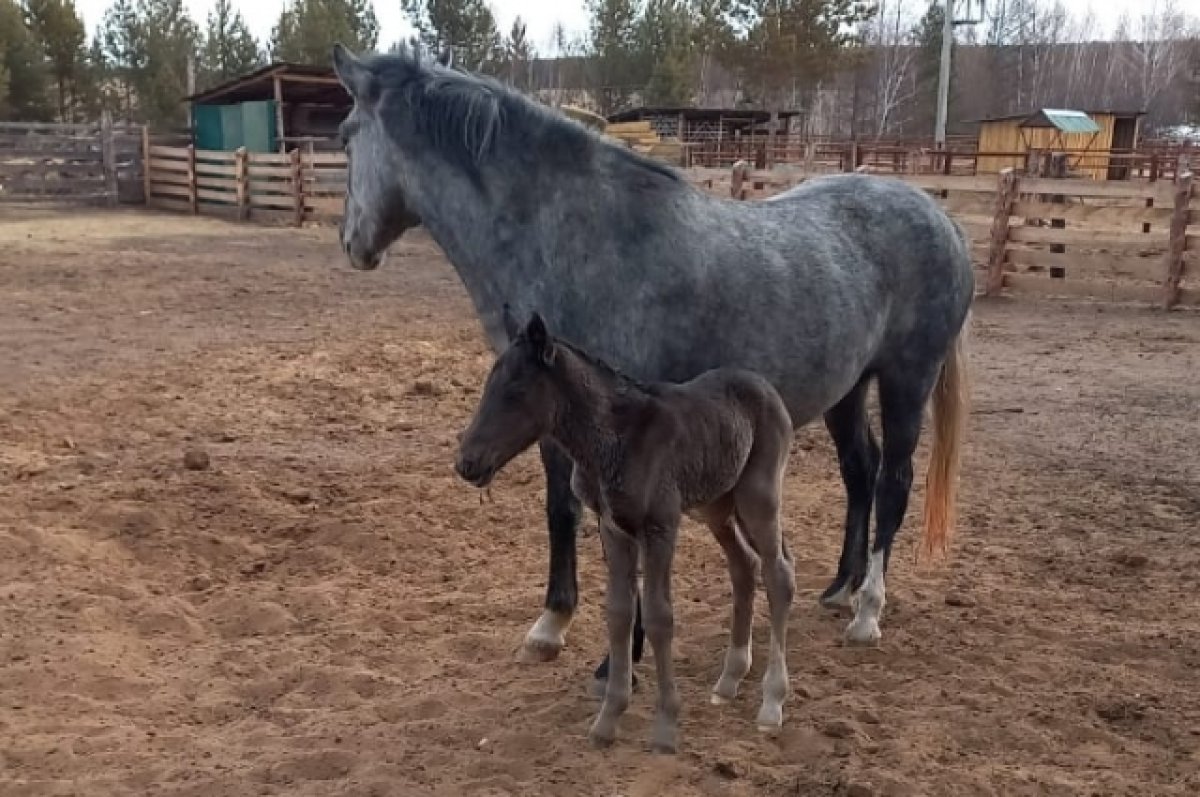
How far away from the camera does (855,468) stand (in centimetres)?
442

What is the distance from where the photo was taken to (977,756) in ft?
10.1

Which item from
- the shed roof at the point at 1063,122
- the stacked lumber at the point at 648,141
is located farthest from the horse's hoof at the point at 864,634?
the shed roof at the point at 1063,122

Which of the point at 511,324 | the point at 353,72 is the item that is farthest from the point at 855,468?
the point at 353,72

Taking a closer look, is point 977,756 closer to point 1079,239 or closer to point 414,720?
point 414,720

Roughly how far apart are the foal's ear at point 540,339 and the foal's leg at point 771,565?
78 centimetres

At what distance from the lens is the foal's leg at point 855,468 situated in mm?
4324

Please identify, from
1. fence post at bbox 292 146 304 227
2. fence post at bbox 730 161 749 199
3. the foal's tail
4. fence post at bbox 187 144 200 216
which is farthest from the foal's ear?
fence post at bbox 187 144 200 216

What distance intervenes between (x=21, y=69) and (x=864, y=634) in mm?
34350

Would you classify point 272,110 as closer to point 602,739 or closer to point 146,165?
point 146,165

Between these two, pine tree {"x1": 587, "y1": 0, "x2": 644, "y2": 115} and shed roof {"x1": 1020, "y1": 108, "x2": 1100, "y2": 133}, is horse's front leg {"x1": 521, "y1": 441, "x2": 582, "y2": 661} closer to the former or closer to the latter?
shed roof {"x1": 1020, "y1": 108, "x2": 1100, "y2": 133}

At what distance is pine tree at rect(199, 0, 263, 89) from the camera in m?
38.7

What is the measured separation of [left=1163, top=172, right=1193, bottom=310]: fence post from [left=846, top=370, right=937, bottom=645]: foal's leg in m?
8.47

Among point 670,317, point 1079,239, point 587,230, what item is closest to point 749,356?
point 670,317

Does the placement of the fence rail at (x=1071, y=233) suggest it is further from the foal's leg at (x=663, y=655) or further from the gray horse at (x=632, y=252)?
the foal's leg at (x=663, y=655)
